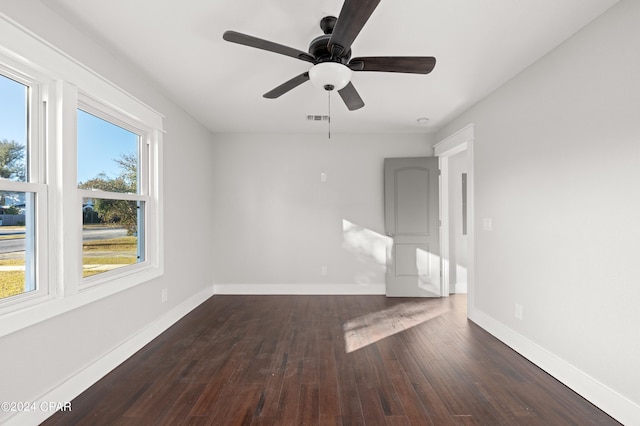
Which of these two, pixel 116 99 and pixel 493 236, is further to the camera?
pixel 493 236

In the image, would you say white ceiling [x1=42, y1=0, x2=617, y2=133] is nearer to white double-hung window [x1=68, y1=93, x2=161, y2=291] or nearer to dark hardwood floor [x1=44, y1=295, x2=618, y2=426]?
white double-hung window [x1=68, y1=93, x2=161, y2=291]

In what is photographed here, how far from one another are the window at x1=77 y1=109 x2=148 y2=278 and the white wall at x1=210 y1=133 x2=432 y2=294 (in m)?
1.82

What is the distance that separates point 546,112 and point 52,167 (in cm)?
357

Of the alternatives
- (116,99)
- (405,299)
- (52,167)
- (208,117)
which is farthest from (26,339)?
(405,299)

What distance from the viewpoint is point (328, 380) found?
2324mm

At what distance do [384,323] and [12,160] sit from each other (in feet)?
11.1

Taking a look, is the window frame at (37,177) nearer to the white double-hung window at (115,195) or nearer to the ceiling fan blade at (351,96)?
the white double-hung window at (115,195)

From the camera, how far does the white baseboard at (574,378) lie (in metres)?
1.85

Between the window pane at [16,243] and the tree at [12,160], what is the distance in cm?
11

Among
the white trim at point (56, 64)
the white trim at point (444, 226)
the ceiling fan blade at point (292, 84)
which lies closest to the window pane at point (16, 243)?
the white trim at point (56, 64)

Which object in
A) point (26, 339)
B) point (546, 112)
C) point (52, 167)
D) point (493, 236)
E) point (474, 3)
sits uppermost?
point (474, 3)

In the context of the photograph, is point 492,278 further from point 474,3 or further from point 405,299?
point 474,3

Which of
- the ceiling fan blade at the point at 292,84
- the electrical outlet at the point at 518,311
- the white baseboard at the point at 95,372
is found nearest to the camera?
the white baseboard at the point at 95,372

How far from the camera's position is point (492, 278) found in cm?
327
